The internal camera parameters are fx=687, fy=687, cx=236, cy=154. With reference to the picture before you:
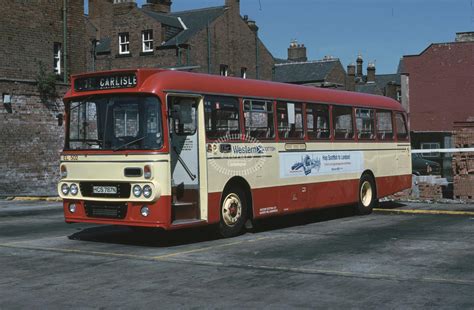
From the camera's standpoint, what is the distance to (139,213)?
1098 centimetres

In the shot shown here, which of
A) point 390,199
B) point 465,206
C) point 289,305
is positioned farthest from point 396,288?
point 390,199

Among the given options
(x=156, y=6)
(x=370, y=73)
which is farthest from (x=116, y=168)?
(x=370, y=73)

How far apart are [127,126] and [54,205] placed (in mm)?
10705

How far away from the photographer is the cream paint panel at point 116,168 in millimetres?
10828

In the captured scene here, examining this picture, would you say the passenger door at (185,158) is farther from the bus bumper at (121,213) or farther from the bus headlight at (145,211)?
the bus headlight at (145,211)

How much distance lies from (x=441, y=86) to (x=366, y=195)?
34.1m

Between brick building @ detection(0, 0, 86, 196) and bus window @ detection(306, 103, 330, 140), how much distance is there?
46.4 ft

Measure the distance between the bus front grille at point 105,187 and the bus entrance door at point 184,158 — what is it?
0.77 metres

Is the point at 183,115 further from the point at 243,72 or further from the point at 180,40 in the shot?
the point at 243,72

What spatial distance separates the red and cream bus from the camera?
11.0 meters

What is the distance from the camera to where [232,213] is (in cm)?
1243

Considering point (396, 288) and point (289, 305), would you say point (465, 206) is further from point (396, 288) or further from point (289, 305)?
point (289, 305)

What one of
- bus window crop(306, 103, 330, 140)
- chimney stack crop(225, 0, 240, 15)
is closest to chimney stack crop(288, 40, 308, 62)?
chimney stack crop(225, 0, 240, 15)

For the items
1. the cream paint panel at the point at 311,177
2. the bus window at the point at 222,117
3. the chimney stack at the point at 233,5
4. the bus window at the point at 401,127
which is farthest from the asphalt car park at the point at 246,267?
the chimney stack at the point at 233,5
